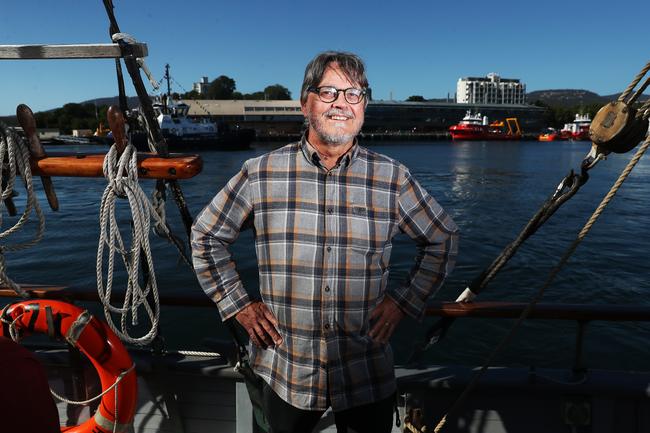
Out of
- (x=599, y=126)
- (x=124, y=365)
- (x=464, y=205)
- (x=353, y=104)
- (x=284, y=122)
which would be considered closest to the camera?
(x=599, y=126)

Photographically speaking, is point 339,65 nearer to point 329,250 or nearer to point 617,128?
point 329,250

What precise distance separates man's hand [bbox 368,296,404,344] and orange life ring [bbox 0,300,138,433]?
3.76 ft

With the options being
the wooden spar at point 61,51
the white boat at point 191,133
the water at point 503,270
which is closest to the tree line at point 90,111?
the white boat at point 191,133

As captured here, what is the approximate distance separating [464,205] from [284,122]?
6176 centimetres

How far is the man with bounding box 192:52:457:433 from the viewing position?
152 cm

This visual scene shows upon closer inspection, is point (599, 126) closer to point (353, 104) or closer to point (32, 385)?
point (353, 104)

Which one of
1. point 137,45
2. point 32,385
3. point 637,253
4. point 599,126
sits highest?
point 137,45

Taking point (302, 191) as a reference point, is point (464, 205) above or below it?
below

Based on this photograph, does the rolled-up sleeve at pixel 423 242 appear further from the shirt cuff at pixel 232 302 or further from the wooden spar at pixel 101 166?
the wooden spar at pixel 101 166

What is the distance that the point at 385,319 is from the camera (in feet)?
5.23

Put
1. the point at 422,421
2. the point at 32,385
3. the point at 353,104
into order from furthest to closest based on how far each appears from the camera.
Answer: the point at 422,421
the point at 353,104
the point at 32,385

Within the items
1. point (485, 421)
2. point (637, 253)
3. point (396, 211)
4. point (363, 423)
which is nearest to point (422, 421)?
point (485, 421)

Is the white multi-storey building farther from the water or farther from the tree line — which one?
the water

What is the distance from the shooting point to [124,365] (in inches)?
76.8
